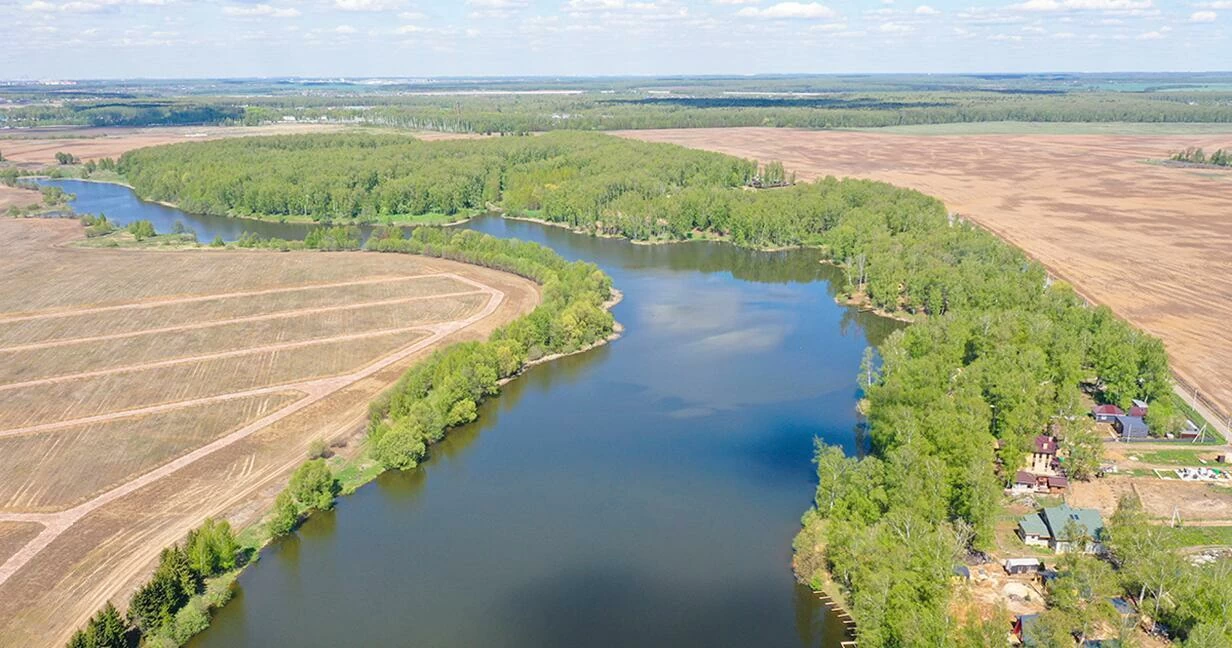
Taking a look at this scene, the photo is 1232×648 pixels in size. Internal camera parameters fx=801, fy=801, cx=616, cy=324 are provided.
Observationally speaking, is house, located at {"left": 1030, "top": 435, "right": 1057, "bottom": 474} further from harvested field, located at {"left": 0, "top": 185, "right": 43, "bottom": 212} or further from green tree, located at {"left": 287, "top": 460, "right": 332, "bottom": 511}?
harvested field, located at {"left": 0, "top": 185, "right": 43, "bottom": 212}

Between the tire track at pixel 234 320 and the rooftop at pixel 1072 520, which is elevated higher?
A: the tire track at pixel 234 320

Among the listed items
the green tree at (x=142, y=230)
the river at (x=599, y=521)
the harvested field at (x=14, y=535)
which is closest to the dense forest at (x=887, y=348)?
the river at (x=599, y=521)

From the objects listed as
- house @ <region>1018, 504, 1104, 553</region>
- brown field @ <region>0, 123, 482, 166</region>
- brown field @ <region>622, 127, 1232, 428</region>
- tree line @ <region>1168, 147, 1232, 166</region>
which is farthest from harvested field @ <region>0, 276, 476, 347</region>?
tree line @ <region>1168, 147, 1232, 166</region>

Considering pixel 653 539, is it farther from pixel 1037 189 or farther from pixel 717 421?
pixel 1037 189

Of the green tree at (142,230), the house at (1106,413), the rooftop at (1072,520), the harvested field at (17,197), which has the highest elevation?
the harvested field at (17,197)

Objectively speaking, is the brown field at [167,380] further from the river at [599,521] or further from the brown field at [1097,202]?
the brown field at [1097,202]

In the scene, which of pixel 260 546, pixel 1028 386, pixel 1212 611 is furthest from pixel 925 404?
pixel 260 546
